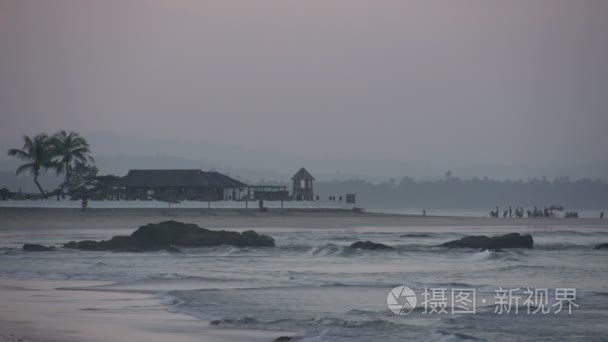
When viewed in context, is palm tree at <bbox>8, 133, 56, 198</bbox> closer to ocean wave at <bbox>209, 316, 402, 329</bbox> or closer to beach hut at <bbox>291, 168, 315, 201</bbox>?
beach hut at <bbox>291, 168, 315, 201</bbox>

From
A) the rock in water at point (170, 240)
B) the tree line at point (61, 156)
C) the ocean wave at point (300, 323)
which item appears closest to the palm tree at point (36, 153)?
the tree line at point (61, 156)

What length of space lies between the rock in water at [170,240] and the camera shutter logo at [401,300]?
66.0ft

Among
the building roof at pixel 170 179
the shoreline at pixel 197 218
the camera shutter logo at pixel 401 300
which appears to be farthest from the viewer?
the building roof at pixel 170 179

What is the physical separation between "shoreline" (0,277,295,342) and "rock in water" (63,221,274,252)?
18.8 meters

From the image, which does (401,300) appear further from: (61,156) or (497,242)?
(61,156)

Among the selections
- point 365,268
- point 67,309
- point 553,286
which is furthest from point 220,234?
point 67,309

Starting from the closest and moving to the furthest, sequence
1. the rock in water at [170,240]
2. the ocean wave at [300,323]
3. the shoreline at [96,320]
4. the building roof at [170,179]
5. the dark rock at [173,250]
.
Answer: the shoreline at [96,320] < the ocean wave at [300,323] < the dark rock at [173,250] < the rock in water at [170,240] < the building roof at [170,179]

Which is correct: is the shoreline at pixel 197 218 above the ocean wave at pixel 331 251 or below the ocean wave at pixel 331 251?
above

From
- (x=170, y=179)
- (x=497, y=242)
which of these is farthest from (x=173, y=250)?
(x=170, y=179)

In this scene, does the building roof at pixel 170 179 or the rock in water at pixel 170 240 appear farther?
the building roof at pixel 170 179

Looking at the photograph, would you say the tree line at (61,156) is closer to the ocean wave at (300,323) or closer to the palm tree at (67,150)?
the palm tree at (67,150)

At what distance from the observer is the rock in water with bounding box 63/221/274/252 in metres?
48.1

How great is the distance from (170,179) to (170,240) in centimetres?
3838

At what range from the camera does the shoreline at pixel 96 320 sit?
20.8 meters
